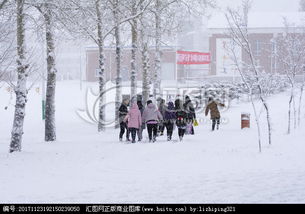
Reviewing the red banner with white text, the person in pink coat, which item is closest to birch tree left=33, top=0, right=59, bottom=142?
the person in pink coat

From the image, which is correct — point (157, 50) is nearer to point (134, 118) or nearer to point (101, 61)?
point (101, 61)

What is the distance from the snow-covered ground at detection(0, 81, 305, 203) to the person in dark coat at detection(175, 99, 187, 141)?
56 cm

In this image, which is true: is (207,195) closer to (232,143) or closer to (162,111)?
(232,143)

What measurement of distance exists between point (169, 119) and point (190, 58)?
10837 mm

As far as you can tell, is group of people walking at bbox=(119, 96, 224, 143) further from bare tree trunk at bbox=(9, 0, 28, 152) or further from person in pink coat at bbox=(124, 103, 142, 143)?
bare tree trunk at bbox=(9, 0, 28, 152)

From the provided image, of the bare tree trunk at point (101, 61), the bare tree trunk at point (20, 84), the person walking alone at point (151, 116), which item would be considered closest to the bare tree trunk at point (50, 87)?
the bare tree trunk at point (20, 84)

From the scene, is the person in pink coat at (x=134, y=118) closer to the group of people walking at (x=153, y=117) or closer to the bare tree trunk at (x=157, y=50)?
the group of people walking at (x=153, y=117)

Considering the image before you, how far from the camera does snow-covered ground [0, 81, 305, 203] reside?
8820mm

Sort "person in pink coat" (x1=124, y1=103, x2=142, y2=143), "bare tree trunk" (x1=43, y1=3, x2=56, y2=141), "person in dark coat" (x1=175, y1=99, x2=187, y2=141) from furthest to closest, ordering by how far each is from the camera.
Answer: "bare tree trunk" (x1=43, y1=3, x2=56, y2=141) < "person in pink coat" (x1=124, y1=103, x2=142, y2=143) < "person in dark coat" (x1=175, y1=99, x2=187, y2=141)

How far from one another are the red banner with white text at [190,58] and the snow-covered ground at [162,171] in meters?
8.05

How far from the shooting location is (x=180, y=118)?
1714 cm

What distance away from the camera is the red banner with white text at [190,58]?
26.7 meters

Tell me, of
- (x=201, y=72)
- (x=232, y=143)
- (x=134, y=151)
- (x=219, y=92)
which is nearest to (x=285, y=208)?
(x=134, y=151)

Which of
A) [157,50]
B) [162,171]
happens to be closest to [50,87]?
[162,171]
